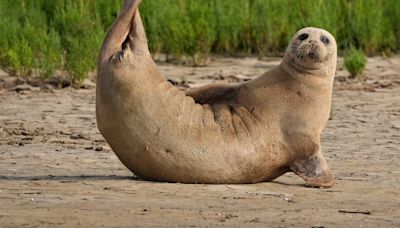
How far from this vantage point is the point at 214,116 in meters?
8.05

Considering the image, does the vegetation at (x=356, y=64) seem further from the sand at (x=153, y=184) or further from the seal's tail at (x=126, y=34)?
the seal's tail at (x=126, y=34)

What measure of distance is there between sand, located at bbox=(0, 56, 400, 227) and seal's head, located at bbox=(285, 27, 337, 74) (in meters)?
0.74

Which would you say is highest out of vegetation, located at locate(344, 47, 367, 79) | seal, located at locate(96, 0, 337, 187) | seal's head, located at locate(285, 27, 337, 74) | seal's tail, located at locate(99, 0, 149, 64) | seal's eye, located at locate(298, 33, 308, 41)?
seal's tail, located at locate(99, 0, 149, 64)

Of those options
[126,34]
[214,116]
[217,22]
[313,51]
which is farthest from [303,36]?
[217,22]

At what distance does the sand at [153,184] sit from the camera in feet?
22.8

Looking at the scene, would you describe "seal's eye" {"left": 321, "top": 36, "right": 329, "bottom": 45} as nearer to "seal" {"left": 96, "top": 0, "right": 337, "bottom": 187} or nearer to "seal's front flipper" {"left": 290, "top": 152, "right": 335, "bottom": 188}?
"seal" {"left": 96, "top": 0, "right": 337, "bottom": 187}

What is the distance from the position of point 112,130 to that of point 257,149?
0.92 m

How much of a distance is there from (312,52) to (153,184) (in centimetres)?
134

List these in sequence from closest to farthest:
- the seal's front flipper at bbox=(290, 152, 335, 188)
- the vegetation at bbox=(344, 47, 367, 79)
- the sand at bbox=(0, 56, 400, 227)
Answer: the sand at bbox=(0, 56, 400, 227)
the seal's front flipper at bbox=(290, 152, 335, 188)
the vegetation at bbox=(344, 47, 367, 79)

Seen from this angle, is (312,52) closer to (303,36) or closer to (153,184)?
(303,36)

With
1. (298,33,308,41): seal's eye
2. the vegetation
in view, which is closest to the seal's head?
(298,33,308,41): seal's eye

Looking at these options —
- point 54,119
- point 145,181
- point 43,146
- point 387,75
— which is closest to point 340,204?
point 145,181

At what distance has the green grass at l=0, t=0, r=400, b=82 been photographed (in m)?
13.7

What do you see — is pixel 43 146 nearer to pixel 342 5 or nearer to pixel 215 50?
pixel 215 50
